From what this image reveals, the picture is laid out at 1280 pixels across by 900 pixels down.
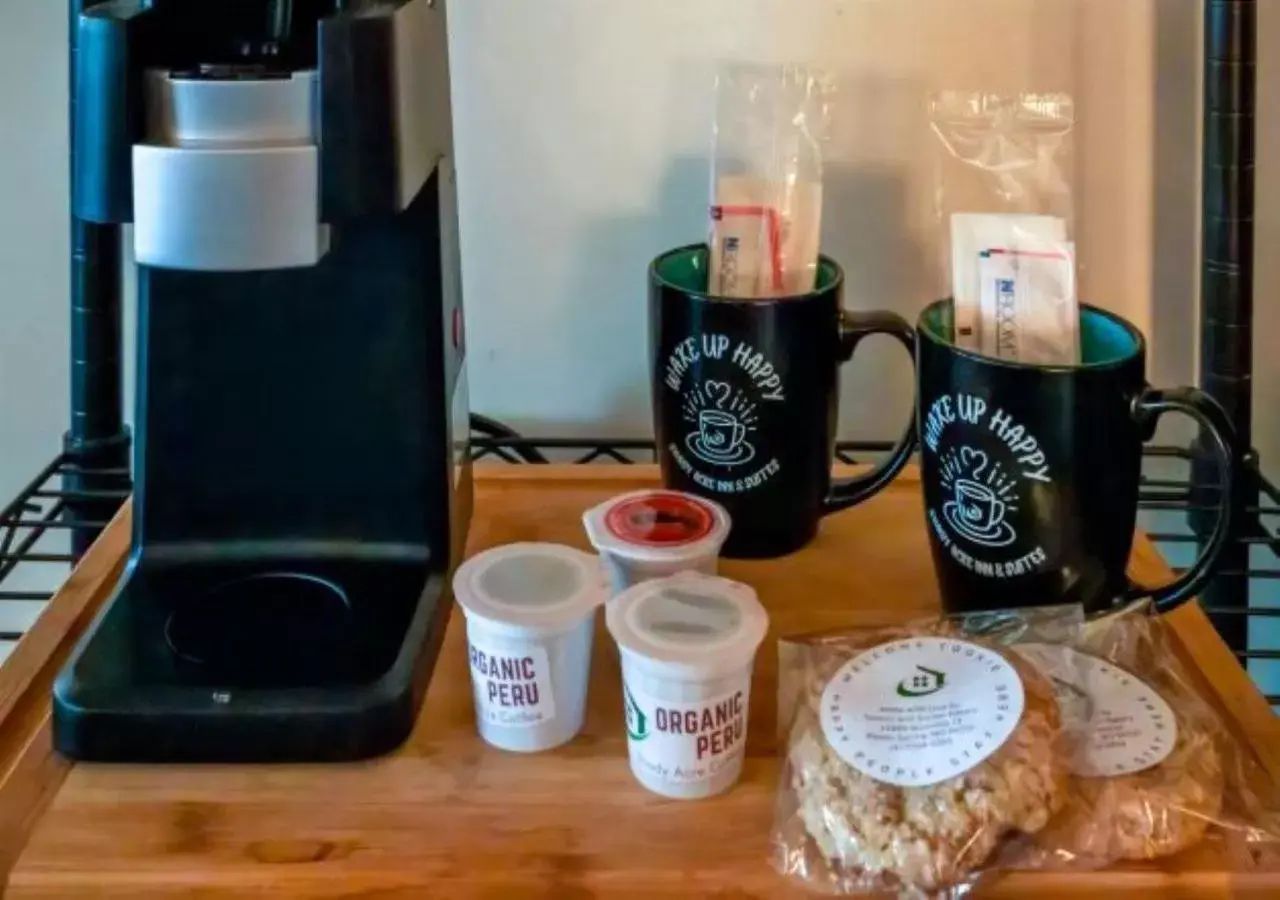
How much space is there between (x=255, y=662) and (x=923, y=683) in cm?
29

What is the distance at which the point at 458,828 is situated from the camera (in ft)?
1.85

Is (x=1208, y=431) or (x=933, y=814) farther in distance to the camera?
(x=1208, y=431)

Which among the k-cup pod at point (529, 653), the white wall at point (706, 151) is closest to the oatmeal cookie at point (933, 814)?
the k-cup pod at point (529, 653)

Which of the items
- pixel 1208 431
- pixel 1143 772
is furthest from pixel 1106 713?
pixel 1208 431

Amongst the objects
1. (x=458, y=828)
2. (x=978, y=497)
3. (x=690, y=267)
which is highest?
(x=690, y=267)

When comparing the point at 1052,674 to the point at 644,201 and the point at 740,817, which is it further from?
the point at 644,201

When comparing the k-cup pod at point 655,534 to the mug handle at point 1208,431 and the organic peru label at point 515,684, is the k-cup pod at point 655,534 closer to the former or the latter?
the organic peru label at point 515,684

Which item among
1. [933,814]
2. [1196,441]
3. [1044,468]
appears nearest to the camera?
[933,814]

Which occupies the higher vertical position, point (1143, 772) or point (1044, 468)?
point (1044, 468)

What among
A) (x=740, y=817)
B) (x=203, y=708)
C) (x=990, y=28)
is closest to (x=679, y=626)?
→ (x=740, y=817)

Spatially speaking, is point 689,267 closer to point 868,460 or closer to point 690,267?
point 690,267

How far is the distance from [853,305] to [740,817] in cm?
47

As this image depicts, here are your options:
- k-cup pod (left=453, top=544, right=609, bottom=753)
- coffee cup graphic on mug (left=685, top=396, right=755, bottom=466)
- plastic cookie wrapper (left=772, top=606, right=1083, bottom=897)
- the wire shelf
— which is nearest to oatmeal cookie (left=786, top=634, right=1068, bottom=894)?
plastic cookie wrapper (left=772, top=606, right=1083, bottom=897)

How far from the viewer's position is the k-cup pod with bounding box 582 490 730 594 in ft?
2.19
